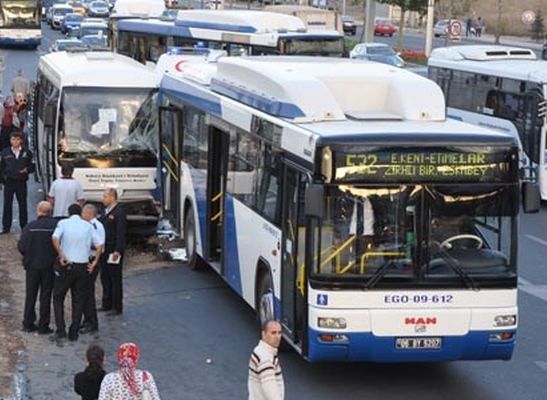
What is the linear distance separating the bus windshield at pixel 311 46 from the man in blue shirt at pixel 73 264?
19109mm

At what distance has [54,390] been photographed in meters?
12.6

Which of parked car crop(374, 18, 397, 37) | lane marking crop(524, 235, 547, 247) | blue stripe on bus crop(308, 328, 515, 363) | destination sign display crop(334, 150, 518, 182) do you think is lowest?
parked car crop(374, 18, 397, 37)

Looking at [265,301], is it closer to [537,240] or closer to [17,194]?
[17,194]

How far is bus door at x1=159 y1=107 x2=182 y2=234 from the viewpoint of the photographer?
19.6 m

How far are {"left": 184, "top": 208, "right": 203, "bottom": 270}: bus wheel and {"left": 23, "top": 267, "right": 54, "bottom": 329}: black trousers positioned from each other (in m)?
4.08

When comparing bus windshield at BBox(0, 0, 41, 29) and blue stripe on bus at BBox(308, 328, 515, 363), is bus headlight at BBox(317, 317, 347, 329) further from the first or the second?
bus windshield at BBox(0, 0, 41, 29)

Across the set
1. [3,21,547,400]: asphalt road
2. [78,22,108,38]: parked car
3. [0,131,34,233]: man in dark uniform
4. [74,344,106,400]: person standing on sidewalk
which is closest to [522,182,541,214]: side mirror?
[3,21,547,400]: asphalt road

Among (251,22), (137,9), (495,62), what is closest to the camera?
(495,62)

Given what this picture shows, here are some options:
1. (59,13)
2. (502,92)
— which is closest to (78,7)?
(59,13)

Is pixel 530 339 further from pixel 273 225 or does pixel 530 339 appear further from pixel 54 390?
pixel 54 390

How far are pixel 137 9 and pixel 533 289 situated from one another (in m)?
30.6

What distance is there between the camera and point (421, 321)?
12.1 m

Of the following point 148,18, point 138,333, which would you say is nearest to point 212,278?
point 138,333

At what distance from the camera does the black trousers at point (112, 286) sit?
1566 cm
